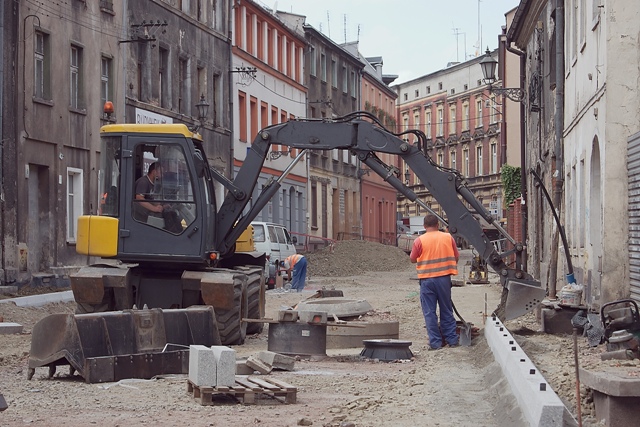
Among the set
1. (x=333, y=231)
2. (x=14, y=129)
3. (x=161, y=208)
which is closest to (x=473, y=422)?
(x=161, y=208)

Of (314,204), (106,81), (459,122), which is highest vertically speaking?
(459,122)

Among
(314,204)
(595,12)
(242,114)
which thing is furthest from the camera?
(314,204)

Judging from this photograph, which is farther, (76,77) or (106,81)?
(106,81)

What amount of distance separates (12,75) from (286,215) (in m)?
26.8

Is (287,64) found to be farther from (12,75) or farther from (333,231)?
(12,75)

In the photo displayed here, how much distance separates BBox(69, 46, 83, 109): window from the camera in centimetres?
3023

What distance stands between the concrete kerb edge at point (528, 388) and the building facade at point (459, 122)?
222 feet

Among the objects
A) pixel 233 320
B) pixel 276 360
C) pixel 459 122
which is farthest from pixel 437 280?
pixel 459 122

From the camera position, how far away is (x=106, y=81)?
3269cm

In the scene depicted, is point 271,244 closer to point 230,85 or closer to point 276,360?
point 230,85

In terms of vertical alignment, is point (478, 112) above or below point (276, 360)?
above

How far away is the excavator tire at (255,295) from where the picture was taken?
17.3 metres

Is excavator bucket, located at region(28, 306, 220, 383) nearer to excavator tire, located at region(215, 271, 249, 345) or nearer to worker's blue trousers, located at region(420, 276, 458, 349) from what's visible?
excavator tire, located at region(215, 271, 249, 345)

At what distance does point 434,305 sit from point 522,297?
4.71 ft
